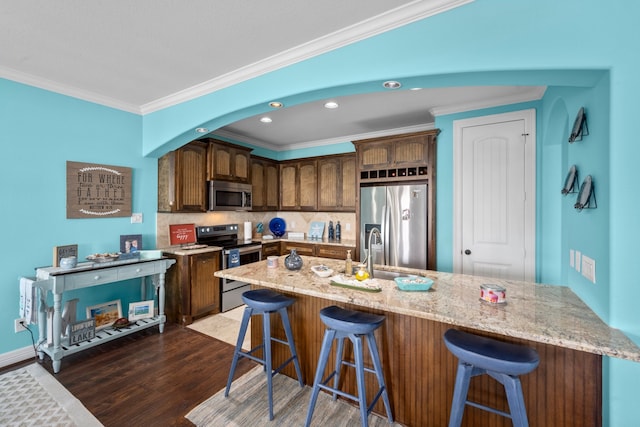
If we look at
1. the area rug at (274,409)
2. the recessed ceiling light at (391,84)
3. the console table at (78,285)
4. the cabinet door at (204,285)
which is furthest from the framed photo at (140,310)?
the recessed ceiling light at (391,84)

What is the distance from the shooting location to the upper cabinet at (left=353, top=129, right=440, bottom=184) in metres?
3.45

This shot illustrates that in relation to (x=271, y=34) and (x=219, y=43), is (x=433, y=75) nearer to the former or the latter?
(x=271, y=34)

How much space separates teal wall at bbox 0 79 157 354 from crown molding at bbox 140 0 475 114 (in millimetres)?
1175

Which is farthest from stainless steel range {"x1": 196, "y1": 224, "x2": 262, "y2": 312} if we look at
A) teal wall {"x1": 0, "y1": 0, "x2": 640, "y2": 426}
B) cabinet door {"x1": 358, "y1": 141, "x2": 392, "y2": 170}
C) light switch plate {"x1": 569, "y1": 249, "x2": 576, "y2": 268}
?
light switch plate {"x1": 569, "y1": 249, "x2": 576, "y2": 268}

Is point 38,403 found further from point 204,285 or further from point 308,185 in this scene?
point 308,185

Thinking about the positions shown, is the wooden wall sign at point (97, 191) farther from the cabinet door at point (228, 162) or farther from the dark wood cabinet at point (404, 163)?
the dark wood cabinet at point (404, 163)

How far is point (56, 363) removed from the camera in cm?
239

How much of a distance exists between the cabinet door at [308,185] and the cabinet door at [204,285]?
1881mm

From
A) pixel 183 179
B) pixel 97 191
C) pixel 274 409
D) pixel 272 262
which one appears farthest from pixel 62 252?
pixel 274 409

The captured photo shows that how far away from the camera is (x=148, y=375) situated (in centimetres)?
237

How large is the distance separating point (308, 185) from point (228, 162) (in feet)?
4.86

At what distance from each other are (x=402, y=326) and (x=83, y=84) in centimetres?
371

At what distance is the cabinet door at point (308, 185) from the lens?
4926mm

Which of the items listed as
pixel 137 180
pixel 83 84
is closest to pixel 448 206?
pixel 137 180
